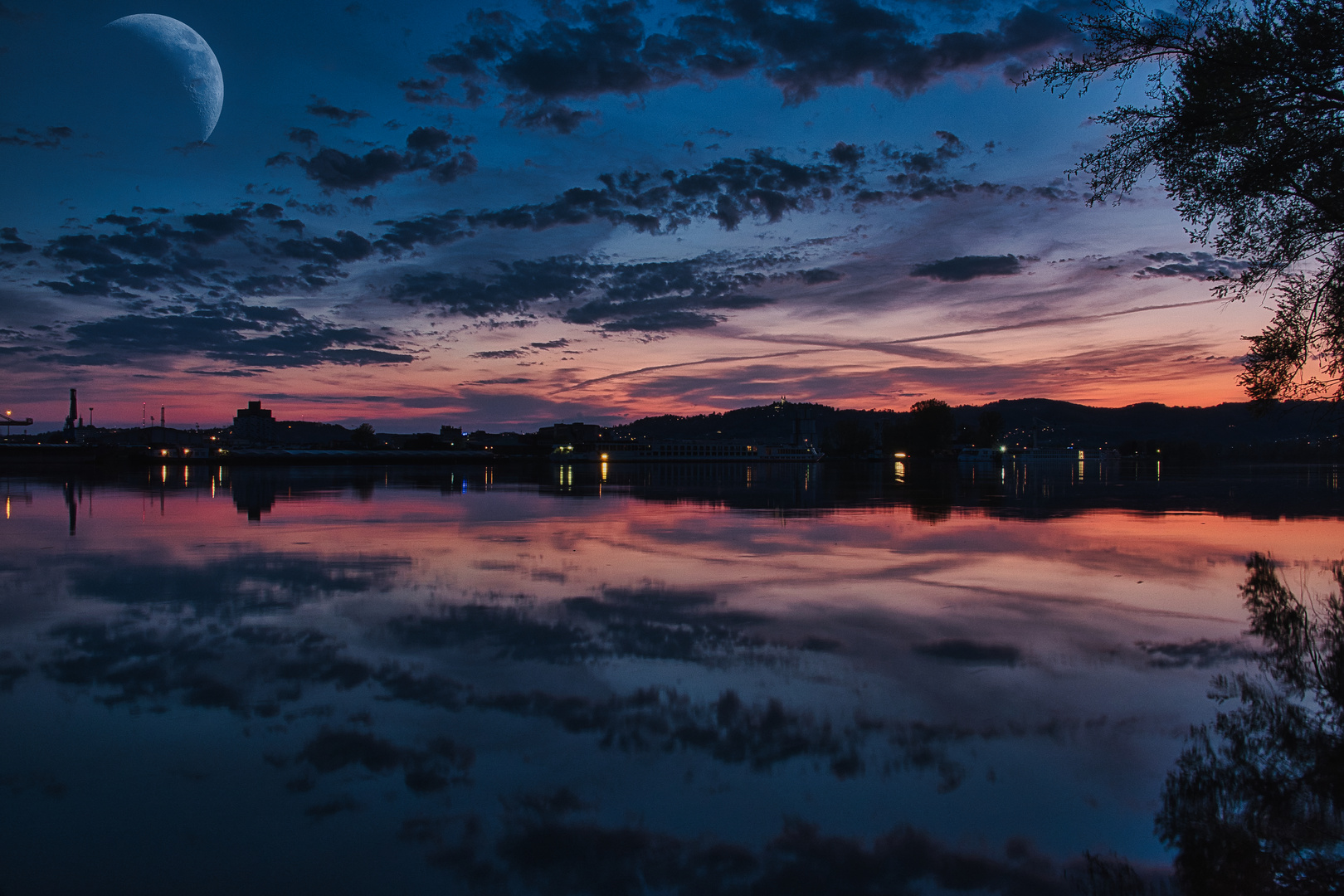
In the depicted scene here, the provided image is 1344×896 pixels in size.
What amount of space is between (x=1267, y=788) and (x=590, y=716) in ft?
15.3

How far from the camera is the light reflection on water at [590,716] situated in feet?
14.0

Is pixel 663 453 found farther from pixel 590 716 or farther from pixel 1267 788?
pixel 1267 788

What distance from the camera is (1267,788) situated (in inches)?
192

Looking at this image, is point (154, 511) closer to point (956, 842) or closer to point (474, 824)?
point (474, 824)

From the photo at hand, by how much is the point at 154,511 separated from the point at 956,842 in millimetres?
27962

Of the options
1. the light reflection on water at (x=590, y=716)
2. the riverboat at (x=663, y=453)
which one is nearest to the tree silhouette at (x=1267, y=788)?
the light reflection on water at (x=590, y=716)

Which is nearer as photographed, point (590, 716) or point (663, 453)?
point (590, 716)

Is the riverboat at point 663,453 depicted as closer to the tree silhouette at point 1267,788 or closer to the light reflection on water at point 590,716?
the light reflection on water at point 590,716

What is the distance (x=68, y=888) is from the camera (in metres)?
3.93

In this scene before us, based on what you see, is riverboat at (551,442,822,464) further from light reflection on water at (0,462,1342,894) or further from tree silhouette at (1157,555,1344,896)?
tree silhouette at (1157,555,1344,896)

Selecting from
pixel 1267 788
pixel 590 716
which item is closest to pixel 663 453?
pixel 590 716

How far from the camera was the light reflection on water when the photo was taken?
4273mm

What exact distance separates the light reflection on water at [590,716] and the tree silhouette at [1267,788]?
22 centimetres

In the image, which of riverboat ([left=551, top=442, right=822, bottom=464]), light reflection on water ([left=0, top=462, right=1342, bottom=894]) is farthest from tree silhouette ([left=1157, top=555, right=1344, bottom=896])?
riverboat ([left=551, top=442, right=822, bottom=464])
